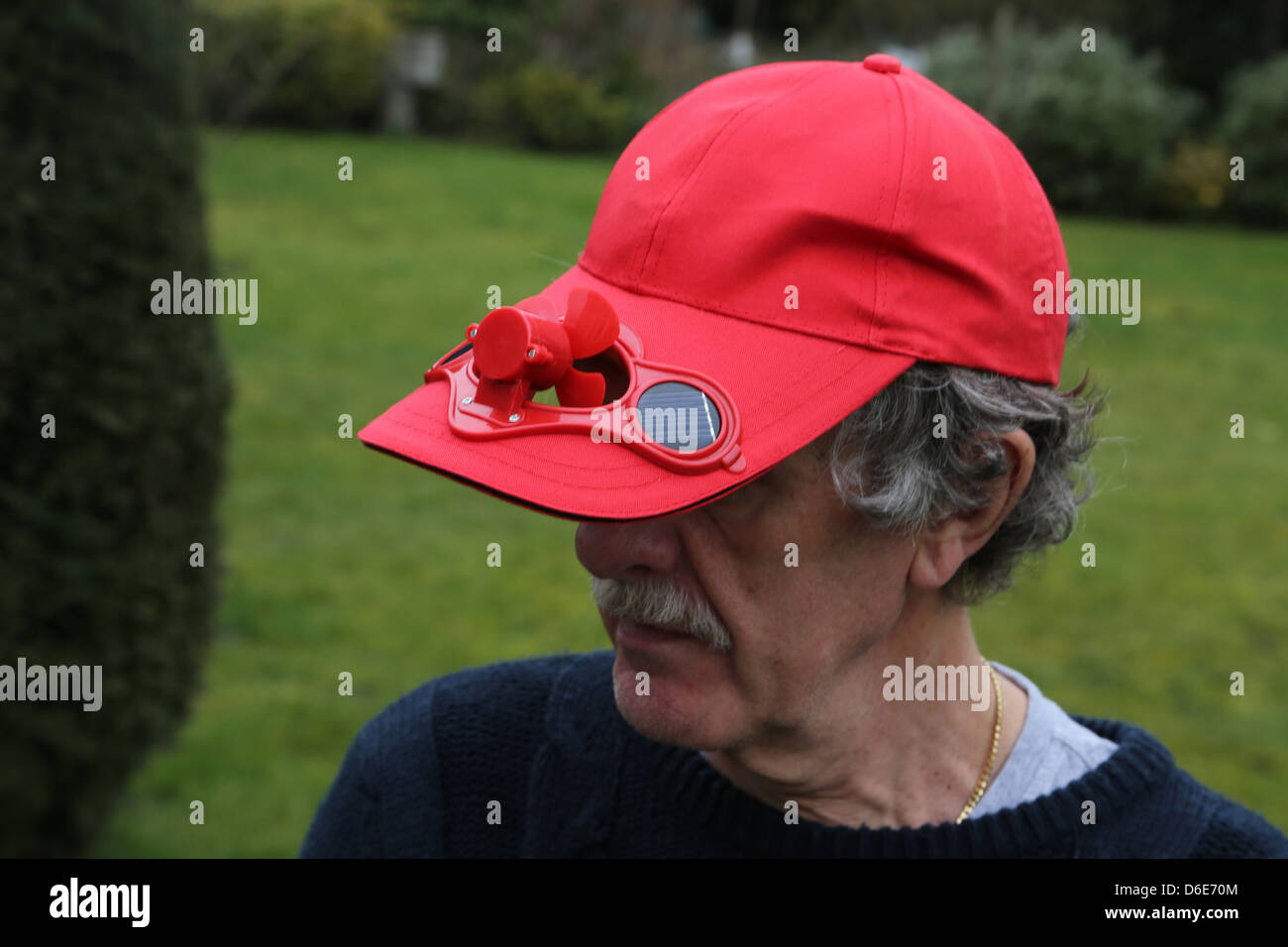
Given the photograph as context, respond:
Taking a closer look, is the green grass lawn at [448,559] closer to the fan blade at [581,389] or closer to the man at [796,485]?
the man at [796,485]

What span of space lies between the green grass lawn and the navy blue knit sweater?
0.40 meters

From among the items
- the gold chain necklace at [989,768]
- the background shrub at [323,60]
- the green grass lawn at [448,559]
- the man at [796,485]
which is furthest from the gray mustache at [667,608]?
the background shrub at [323,60]

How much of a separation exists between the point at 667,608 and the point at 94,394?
2.56 meters

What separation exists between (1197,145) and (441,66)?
11.4 meters

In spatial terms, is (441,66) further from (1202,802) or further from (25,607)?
(1202,802)

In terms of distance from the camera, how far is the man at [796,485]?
151 cm

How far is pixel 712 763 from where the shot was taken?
1.89 m

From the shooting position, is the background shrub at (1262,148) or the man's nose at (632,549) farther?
the background shrub at (1262,148)

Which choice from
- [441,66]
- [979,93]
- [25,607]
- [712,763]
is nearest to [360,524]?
[25,607]

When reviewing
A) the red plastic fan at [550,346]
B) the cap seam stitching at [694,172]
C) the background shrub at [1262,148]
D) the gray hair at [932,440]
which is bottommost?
the gray hair at [932,440]

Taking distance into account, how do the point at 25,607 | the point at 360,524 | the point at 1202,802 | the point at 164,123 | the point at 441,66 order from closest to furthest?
the point at 1202,802 < the point at 25,607 < the point at 164,123 < the point at 360,524 < the point at 441,66

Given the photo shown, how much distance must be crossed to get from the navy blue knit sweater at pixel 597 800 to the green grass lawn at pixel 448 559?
0.40m
